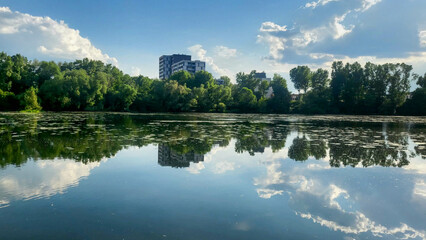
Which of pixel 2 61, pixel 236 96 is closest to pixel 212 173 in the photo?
pixel 2 61

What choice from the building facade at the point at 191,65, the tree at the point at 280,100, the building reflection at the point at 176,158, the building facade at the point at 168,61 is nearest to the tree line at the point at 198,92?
the tree at the point at 280,100

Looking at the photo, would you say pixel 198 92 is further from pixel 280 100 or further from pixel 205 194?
pixel 205 194

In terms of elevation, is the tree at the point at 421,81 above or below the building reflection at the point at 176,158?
above

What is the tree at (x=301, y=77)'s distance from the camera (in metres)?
84.7

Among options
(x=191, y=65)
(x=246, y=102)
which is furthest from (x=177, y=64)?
(x=246, y=102)

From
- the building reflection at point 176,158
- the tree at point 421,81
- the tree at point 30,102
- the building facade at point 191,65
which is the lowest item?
the building reflection at point 176,158

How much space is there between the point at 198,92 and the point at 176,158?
61.3 m

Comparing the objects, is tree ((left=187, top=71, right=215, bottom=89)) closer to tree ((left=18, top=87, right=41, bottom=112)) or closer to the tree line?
the tree line

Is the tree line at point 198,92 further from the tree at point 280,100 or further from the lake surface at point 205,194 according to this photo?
the lake surface at point 205,194

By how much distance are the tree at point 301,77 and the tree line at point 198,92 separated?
29 centimetres

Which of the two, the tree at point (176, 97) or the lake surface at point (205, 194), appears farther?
the tree at point (176, 97)

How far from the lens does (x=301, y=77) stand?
85188 mm

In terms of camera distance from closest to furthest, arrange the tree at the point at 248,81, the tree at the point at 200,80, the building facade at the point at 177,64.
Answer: the tree at the point at 200,80 < the tree at the point at 248,81 < the building facade at the point at 177,64

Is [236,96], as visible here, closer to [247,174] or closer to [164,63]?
[247,174]
